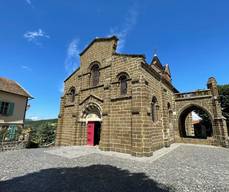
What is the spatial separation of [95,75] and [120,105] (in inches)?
192

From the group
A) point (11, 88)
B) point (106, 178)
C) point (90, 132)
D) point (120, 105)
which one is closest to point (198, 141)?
point (120, 105)

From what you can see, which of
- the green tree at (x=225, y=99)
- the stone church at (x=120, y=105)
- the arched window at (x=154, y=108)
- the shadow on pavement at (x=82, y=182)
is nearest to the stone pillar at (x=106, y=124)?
the stone church at (x=120, y=105)

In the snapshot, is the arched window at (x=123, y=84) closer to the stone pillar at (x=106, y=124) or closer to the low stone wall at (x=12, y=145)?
the stone pillar at (x=106, y=124)

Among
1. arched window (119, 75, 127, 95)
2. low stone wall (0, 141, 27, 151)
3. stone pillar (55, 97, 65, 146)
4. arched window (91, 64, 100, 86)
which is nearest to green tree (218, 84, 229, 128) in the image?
arched window (119, 75, 127, 95)

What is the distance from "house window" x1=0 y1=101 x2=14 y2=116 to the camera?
1688 cm

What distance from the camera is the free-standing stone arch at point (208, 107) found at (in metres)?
14.8

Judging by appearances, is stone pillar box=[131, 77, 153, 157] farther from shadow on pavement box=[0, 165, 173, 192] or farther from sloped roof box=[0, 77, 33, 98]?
sloped roof box=[0, 77, 33, 98]

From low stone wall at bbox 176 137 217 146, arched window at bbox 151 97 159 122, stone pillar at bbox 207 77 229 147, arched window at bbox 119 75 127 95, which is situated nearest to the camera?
arched window at bbox 119 75 127 95

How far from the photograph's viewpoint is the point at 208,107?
16.2 meters

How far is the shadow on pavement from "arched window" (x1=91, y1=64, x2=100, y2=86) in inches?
356

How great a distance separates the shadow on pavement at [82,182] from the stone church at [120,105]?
3924 mm

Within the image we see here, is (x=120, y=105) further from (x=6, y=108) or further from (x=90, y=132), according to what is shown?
(x=6, y=108)

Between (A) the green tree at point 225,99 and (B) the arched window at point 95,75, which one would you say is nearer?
(B) the arched window at point 95,75

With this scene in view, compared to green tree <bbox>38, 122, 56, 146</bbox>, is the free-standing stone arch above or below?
above
